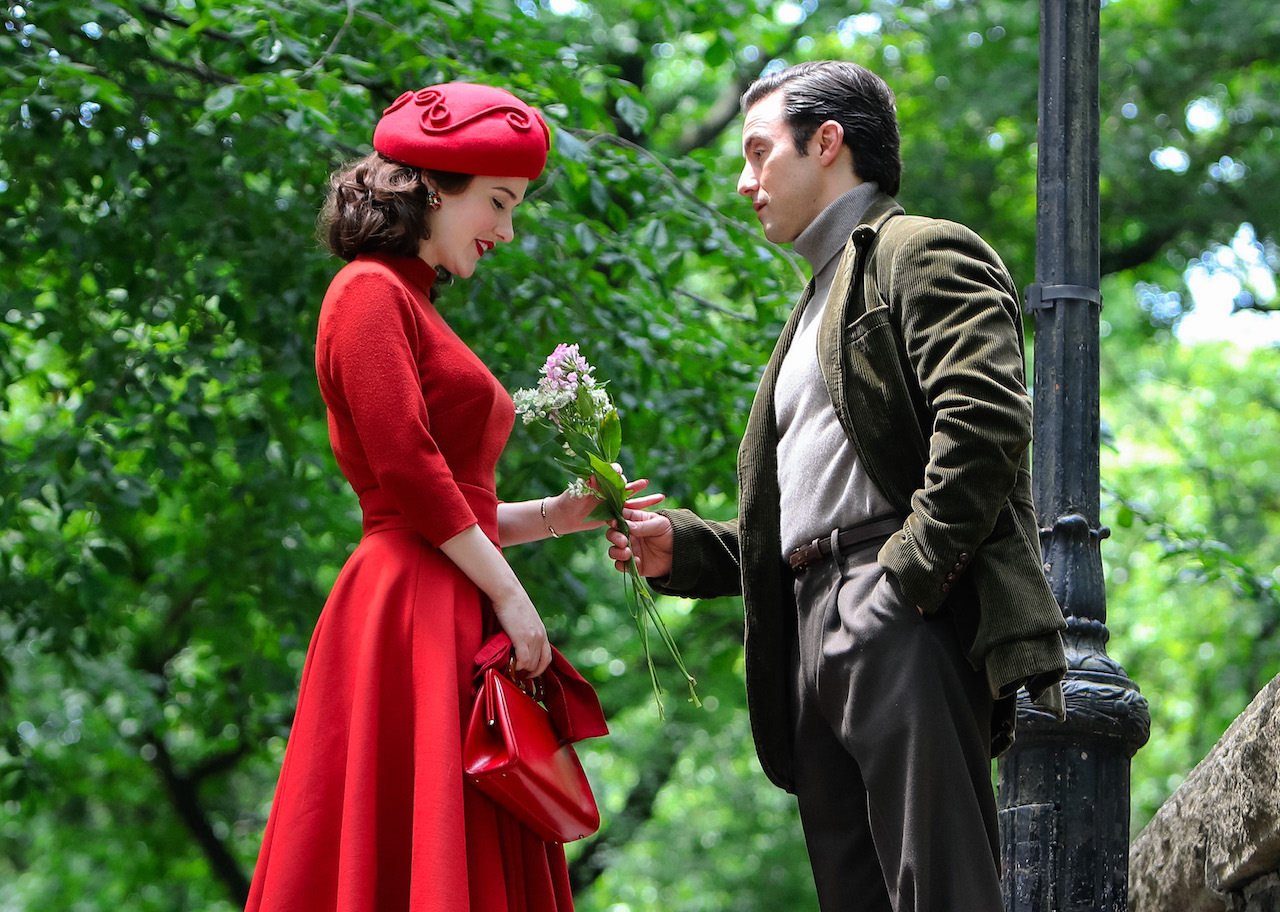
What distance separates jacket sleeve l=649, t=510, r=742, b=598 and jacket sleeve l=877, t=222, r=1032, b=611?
0.72m

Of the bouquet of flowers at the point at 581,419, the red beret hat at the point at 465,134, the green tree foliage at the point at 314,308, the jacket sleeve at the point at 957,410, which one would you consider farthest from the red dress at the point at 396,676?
the green tree foliage at the point at 314,308

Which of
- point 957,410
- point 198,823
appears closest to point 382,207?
point 957,410

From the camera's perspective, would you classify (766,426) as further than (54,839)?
No

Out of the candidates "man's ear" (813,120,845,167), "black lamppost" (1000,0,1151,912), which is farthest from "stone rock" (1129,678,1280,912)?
"man's ear" (813,120,845,167)

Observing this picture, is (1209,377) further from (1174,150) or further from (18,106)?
(18,106)

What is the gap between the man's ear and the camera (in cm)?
304

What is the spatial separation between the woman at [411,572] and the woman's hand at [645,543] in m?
0.28

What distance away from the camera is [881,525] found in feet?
9.00

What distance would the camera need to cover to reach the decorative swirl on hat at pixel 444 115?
311 centimetres

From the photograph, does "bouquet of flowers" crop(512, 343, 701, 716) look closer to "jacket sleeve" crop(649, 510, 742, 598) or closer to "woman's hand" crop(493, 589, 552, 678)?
"jacket sleeve" crop(649, 510, 742, 598)

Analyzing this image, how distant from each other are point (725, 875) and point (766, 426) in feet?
31.6

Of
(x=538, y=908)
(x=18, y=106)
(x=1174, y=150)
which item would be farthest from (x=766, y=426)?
(x=1174, y=150)

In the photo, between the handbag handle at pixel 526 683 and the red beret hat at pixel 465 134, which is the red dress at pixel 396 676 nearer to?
the handbag handle at pixel 526 683

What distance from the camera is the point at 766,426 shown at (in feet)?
10.2
